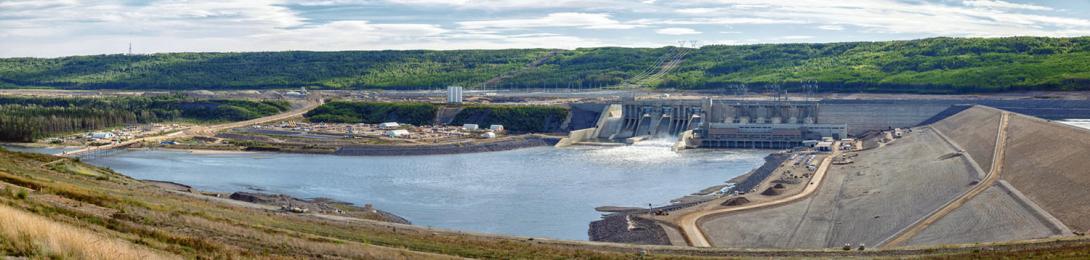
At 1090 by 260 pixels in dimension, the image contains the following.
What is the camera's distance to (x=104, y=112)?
7725 cm

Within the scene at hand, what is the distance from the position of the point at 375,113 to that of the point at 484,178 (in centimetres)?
3703

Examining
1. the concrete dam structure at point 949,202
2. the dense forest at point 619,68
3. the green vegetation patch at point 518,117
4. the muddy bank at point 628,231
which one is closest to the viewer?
the concrete dam structure at point 949,202

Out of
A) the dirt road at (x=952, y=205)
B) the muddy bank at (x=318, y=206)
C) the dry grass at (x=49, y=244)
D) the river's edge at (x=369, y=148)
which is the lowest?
the river's edge at (x=369, y=148)

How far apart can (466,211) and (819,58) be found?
90727 millimetres

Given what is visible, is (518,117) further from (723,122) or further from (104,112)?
(104,112)

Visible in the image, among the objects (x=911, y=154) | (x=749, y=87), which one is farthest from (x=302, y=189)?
(x=749, y=87)

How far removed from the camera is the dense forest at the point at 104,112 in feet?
219

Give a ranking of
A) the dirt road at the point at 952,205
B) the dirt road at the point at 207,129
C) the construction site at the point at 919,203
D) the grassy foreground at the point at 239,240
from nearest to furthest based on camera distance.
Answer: the grassy foreground at the point at 239,240 < the construction site at the point at 919,203 < the dirt road at the point at 952,205 < the dirt road at the point at 207,129

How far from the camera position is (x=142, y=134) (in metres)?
70.1

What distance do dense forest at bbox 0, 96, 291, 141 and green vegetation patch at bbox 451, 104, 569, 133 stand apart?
17738 mm

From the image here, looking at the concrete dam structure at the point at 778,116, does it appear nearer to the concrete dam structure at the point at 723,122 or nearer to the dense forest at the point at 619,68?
the concrete dam structure at the point at 723,122

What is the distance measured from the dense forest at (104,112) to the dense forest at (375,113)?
503 centimetres

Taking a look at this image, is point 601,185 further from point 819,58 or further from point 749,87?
point 819,58

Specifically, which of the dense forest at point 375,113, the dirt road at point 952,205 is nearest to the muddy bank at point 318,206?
the dirt road at point 952,205
